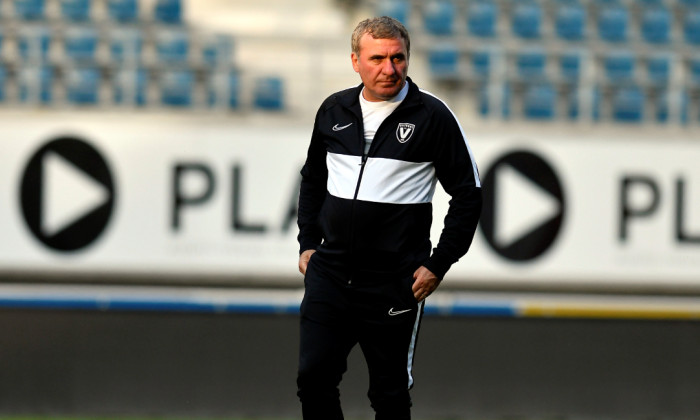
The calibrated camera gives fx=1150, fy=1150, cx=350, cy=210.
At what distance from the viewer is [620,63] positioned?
7871 mm

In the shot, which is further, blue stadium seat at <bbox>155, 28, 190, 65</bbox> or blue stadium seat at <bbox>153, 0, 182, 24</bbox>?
blue stadium seat at <bbox>153, 0, 182, 24</bbox>

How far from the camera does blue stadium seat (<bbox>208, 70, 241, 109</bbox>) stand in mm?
7043

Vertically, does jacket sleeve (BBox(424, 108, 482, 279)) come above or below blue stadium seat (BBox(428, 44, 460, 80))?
below

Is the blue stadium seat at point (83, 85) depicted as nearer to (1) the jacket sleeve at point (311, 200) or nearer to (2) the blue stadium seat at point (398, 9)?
(2) the blue stadium seat at point (398, 9)

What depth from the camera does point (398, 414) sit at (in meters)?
3.67

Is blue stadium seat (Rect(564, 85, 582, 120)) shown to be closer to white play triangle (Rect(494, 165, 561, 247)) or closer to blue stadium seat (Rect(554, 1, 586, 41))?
blue stadium seat (Rect(554, 1, 586, 41))

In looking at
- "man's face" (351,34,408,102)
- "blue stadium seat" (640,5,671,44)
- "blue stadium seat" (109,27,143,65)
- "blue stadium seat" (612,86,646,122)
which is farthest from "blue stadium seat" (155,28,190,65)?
"man's face" (351,34,408,102)

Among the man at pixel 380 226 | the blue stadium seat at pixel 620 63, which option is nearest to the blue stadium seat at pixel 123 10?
the blue stadium seat at pixel 620 63

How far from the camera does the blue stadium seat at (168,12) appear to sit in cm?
775

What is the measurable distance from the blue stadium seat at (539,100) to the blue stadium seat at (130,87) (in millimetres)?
2430

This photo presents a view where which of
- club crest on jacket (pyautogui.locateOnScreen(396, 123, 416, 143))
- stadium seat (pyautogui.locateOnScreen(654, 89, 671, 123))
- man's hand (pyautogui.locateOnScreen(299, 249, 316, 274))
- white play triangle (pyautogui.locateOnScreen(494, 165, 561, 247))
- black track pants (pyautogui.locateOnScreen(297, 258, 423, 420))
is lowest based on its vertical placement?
black track pants (pyautogui.locateOnScreen(297, 258, 423, 420))

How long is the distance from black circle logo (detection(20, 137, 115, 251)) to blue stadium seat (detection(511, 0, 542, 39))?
10.0 ft

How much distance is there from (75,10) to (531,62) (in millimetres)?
3067

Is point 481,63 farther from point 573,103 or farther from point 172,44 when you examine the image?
point 172,44
